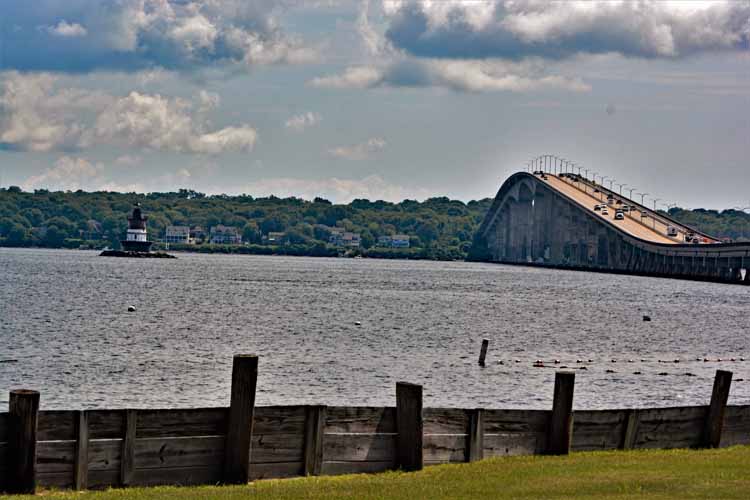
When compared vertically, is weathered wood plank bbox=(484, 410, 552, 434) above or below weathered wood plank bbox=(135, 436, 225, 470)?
above

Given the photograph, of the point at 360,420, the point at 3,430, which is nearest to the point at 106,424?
the point at 3,430

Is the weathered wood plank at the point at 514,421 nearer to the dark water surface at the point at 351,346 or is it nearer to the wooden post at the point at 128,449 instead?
the wooden post at the point at 128,449

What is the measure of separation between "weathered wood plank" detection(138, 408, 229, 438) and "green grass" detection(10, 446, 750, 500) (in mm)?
663

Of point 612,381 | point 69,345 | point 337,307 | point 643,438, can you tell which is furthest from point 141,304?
point 643,438

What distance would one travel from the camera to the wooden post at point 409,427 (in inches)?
615

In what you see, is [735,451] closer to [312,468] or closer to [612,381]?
[312,468]

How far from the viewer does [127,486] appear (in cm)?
1412

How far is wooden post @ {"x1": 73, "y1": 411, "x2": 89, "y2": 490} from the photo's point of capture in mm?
13844

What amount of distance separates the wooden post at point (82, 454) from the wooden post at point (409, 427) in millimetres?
4060

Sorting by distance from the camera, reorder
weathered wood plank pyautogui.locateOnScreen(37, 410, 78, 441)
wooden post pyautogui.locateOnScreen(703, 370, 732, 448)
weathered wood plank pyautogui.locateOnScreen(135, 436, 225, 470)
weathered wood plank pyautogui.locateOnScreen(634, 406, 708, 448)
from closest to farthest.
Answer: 1. weathered wood plank pyautogui.locateOnScreen(37, 410, 78, 441)
2. weathered wood plank pyautogui.locateOnScreen(135, 436, 225, 470)
3. weathered wood plank pyautogui.locateOnScreen(634, 406, 708, 448)
4. wooden post pyautogui.locateOnScreen(703, 370, 732, 448)

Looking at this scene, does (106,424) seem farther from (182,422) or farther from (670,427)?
(670,427)

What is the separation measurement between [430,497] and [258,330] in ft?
183

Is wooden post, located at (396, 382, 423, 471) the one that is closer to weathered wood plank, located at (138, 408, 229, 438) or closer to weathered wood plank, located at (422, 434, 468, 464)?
weathered wood plank, located at (422, 434, 468, 464)

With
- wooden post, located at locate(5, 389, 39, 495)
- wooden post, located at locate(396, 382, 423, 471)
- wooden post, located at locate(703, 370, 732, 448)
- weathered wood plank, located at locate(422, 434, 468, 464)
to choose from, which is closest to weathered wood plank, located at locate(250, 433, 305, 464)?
wooden post, located at locate(396, 382, 423, 471)
